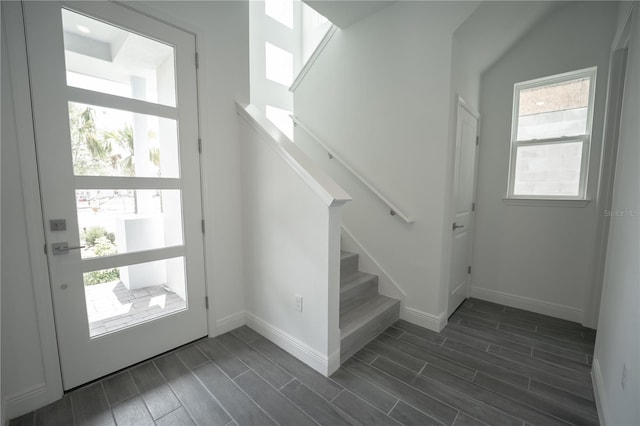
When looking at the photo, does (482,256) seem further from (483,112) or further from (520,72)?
(520,72)

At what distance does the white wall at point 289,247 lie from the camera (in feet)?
5.92

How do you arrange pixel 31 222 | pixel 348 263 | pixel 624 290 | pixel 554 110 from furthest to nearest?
pixel 348 263 → pixel 554 110 → pixel 31 222 → pixel 624 290

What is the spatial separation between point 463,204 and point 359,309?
5.07 feet

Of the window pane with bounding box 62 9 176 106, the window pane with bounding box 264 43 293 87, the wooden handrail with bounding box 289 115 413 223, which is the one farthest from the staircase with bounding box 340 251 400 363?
the window pane with bounding box 264 43 293 87

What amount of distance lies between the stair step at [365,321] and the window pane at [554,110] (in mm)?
2327

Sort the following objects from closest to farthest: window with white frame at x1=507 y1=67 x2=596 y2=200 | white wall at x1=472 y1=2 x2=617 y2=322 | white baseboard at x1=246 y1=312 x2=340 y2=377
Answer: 1. white baseboard at x1=246 y1=312 x2=340 y2=377
2. white wall at x1=472 y1=2 x2=617 y2=322
3. window with white frame at x1=507 y1=67 x2=596 y2=200

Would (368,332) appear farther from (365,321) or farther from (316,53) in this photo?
(316,53)

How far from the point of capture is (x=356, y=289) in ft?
8.32

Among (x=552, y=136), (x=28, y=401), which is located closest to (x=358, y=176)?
(x=552, y=136)

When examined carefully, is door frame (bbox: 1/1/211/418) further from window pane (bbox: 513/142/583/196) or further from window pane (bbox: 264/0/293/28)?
window pane (bbox: 264/0/293/28)

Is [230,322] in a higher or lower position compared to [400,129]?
lower

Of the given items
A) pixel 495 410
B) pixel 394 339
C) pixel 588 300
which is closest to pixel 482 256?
pixel 588 300

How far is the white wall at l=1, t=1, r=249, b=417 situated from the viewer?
1.42m

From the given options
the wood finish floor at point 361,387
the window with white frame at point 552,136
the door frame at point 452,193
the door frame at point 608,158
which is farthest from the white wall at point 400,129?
the door frame at point 608,158
